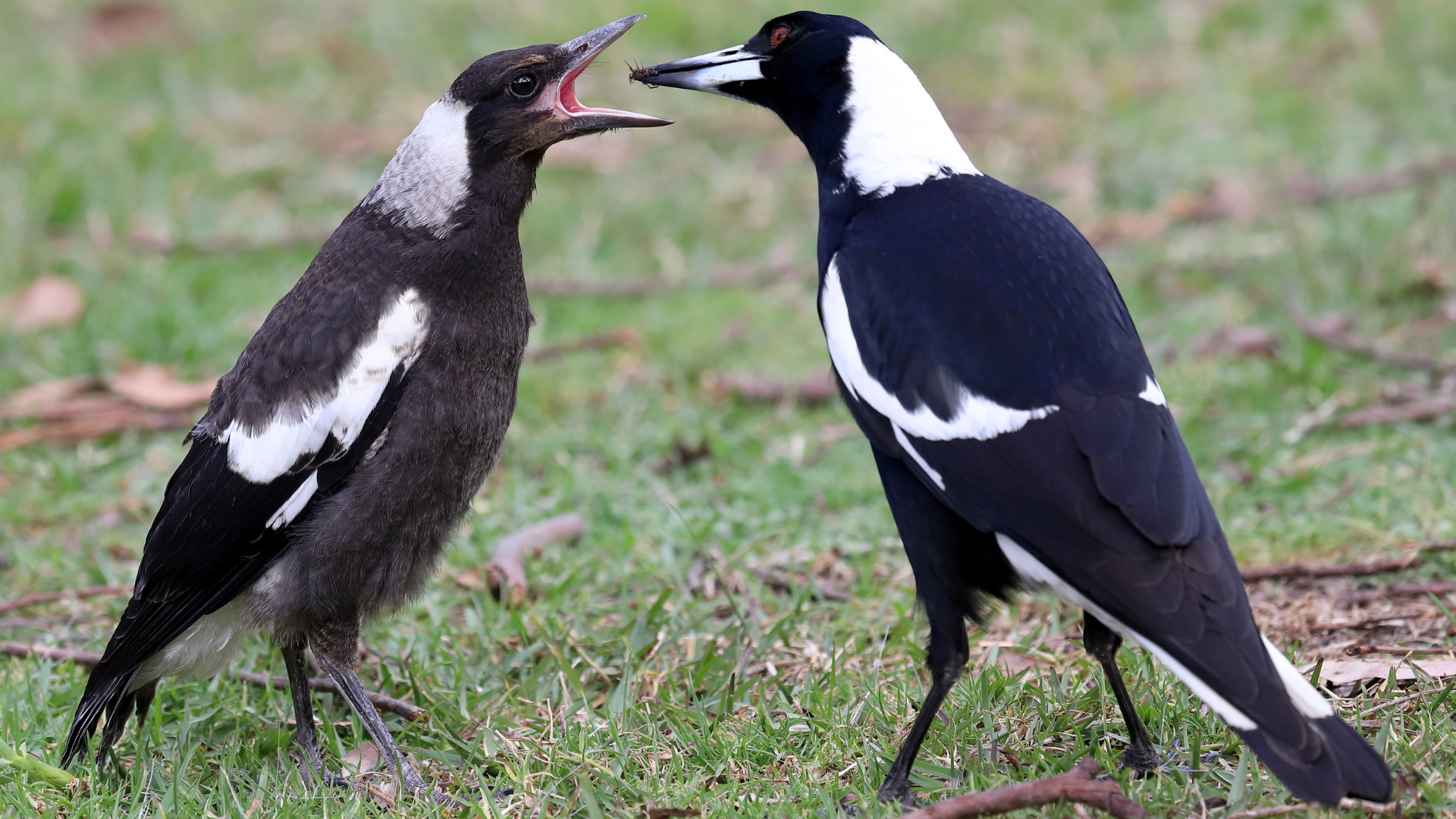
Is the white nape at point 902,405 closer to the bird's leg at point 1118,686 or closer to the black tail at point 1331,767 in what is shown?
the bird's leg at point 1118,686

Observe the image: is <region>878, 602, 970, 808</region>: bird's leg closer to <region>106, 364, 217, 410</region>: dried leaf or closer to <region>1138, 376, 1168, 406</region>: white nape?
<region>1138, 376, 1168, 406</region>: white nape

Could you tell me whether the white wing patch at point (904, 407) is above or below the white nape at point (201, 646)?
above

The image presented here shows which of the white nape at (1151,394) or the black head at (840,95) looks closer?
the white nape at (1151,394)

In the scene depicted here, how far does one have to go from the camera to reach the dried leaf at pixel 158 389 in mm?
4461

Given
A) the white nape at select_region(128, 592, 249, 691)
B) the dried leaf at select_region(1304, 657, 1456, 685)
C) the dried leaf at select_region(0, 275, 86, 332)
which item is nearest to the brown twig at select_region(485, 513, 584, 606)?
the white nape at select_region(128, 592, 249, 691)

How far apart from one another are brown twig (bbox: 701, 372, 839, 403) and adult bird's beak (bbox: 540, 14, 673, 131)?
157 centimetres

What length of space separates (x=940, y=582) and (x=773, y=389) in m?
2.09

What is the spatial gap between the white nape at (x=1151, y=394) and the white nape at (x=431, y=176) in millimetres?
1322

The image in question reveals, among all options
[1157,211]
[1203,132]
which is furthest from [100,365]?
[1203,132]

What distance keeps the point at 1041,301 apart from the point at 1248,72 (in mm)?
4837

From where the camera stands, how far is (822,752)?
2.54m

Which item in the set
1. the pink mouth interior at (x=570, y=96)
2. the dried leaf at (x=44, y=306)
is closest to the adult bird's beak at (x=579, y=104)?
the pink mouth interior at (x=570, y=96)

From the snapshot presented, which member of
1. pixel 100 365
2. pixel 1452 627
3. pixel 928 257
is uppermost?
A: pixel 928 257

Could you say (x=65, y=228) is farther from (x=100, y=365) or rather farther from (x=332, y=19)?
(x=332, y=19)
